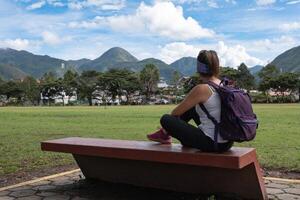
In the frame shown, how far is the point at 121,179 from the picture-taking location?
632 cm

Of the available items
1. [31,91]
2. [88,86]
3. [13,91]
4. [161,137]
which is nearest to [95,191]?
[161,137]

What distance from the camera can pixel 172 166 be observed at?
5.63 meters

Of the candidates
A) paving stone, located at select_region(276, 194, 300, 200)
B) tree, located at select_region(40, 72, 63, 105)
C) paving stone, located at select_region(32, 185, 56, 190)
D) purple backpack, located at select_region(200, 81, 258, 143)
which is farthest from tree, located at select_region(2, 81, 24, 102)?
purple backpack, located at select_region(200, 81, 258, 143)

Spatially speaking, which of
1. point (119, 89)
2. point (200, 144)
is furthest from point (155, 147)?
point (119, 89)

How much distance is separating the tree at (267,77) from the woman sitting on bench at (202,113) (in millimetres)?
78074

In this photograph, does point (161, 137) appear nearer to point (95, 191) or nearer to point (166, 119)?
point (166, 119)

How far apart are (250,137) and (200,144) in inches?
20.4

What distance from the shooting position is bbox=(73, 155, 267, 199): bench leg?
5.12 m

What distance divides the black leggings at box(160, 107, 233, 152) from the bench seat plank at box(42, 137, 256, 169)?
0.25 ft

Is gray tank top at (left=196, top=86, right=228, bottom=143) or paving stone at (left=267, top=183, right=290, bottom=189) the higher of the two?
gray tank top at (left=196, top=86, right=228, bottom=143)

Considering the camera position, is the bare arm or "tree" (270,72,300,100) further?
"tree" (270,72,300,100)

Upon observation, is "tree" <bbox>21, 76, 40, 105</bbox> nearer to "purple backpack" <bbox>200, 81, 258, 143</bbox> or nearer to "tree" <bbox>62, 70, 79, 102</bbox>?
"tree" <bbox>62, 70, 79, 102</bbox>

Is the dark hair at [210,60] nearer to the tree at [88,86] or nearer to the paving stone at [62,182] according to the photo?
the paving stone at [62,182]

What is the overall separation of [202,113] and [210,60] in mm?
559
